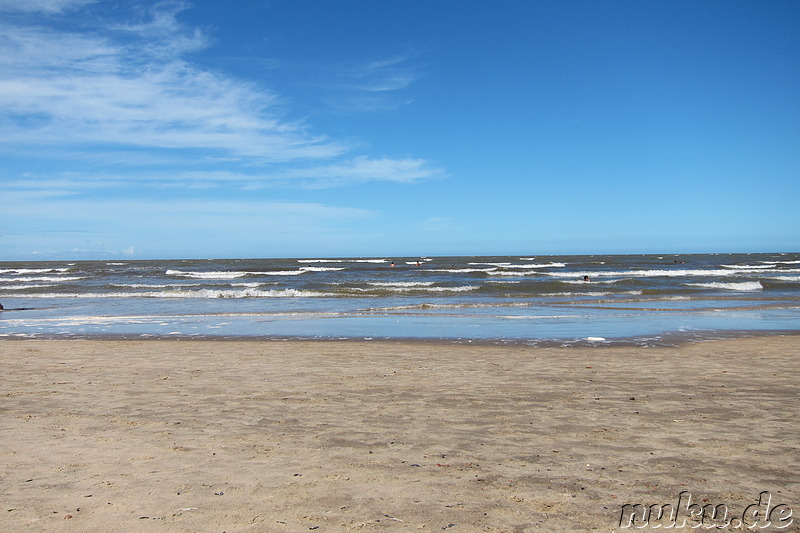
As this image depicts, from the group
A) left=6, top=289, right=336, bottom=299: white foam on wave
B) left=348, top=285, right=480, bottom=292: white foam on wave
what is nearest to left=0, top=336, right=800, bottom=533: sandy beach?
left=6, top=289, right=336, bottom=299: white foam on wave

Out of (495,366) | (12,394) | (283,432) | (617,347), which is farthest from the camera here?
(617,347)

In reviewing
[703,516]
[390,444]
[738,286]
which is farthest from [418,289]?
[703,516]

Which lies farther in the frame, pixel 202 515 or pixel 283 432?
pixel 283 432

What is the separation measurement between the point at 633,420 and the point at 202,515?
4.71 m

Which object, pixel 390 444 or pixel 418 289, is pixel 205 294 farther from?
pixel 390 444

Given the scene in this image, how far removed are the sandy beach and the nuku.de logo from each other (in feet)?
0.20

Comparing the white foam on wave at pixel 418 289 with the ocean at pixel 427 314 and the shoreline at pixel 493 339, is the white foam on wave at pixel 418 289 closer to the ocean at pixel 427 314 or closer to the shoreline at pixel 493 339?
the ocean at pixel 427 314

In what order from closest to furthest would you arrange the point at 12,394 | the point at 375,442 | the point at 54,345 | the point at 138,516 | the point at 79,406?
the point at 138,516, the point at 375,442, the point at 79,406, the point at 12,394, the point at 54,345

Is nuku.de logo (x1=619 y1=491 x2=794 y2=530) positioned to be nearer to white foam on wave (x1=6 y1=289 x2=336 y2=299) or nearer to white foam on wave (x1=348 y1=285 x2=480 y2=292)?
white foam on wave (x1=6 y1=289 x2=336 y2=299)

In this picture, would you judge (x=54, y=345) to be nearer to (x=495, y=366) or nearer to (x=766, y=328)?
(x=495, y=366)

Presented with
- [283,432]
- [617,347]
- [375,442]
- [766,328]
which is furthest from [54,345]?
[766,328]

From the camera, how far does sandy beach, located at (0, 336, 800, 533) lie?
156 inches

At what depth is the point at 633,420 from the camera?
6152mm

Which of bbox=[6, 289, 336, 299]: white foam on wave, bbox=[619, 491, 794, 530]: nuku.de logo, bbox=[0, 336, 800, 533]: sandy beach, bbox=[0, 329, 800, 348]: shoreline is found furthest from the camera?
bbox=[6, 289, 336, 299]: white foam on wave
